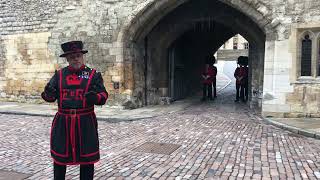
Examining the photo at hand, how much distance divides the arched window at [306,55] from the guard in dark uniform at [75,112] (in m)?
7.01

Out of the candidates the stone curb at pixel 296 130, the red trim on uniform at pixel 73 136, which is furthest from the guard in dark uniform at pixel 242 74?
the red trim on uniform at pixel 73 136

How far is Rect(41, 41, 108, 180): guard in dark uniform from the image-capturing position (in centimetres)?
339

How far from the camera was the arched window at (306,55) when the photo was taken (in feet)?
29.7

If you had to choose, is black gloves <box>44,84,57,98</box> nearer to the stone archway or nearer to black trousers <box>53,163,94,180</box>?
black trousers <box>53,163,94,180</box>

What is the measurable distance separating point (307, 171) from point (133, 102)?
23.0ft

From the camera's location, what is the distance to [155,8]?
34.4 feet

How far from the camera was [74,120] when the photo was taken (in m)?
3.39

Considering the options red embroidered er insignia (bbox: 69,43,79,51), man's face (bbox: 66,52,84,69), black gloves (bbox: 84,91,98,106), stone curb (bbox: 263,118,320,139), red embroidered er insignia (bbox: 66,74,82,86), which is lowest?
stone curb (bbox: 263,118,320,139)

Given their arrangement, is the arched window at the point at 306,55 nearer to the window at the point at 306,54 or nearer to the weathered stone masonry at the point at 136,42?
the window at the point at 306,54

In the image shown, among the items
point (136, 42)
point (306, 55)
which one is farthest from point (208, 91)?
point (306, 55)

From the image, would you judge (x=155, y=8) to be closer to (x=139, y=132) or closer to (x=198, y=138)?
(x=139, y=132)

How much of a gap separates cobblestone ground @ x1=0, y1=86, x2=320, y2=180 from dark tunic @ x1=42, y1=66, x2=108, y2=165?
1.11 metres

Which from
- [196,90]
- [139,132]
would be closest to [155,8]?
[139,132]

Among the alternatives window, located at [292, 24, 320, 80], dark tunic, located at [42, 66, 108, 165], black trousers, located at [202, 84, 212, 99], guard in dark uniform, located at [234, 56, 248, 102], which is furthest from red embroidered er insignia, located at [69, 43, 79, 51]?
black trousers, located at [202, 84, 212, 99]
